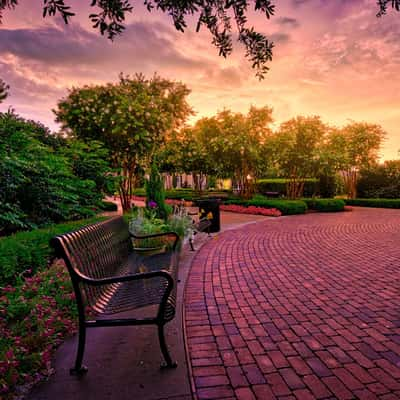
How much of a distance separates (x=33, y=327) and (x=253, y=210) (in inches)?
503

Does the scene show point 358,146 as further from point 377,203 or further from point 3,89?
point 3,89

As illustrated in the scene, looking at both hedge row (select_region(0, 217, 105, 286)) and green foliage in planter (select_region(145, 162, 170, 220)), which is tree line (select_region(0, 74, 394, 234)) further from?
green foliage in planter (select_region(145, 162, 170, 220))

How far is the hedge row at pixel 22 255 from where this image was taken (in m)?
3.76

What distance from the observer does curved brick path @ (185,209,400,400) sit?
7.07ft

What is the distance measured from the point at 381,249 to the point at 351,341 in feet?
15.6

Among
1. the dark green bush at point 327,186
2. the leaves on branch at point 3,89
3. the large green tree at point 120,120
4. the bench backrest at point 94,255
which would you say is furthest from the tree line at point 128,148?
the bench backrest at point 94,255

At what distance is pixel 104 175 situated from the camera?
9.10 metres

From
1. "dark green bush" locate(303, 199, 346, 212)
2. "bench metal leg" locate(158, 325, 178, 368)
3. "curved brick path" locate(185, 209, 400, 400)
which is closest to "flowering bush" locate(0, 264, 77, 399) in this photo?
"bench metal leg" locate(158, 325, 178, 368)

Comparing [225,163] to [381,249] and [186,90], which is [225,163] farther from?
[381,249]

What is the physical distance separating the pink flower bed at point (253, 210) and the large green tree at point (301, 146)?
3.89 meters

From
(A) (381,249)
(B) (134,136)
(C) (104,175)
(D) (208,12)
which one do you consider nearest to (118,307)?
(D) (208,12)

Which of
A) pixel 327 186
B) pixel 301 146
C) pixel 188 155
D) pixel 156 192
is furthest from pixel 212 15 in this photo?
pixel 327 186

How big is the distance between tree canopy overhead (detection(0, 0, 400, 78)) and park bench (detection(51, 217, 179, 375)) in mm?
1570

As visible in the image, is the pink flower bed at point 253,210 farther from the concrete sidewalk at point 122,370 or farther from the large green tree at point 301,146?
the concrete sidewalk at point 122,370
